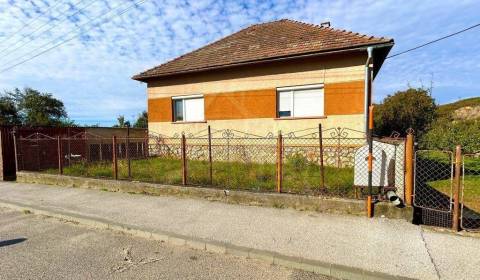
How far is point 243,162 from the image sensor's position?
10.5m

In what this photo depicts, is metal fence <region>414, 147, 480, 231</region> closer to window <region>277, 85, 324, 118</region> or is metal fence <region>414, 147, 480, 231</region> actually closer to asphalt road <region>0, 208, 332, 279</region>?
asphalt road <region>0, 208, 332, 279</region>

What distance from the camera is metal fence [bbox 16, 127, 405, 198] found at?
20.8 feet

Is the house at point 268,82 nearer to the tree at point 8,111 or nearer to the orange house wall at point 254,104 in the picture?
the orange house wall at point 254,104

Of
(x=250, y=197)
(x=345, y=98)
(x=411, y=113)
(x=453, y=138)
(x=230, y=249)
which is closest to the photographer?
(x=230, y=249)

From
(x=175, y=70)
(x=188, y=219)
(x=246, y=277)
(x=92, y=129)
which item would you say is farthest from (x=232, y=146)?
(x=92, y=129)

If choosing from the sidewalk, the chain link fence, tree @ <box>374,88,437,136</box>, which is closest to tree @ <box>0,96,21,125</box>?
the sidewalk

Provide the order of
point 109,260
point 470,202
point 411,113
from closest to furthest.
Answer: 1. point 109,260
2. point 470,202
3. point 411,113

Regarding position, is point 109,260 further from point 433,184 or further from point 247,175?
point 433,184

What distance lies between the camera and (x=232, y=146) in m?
11.7

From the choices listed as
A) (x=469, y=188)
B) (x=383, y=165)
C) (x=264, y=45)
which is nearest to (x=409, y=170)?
(x=383, y=165)

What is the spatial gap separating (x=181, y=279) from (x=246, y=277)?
2.50ft

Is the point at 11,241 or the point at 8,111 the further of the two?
the point at 8,111

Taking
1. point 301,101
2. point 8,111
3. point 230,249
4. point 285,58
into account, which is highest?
point 285,58

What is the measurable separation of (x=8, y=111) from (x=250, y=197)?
34868 mm
